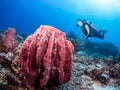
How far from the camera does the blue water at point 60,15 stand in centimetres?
6506

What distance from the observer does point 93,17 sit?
73.8 metres

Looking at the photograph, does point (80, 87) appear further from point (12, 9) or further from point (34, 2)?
point (34, 2)

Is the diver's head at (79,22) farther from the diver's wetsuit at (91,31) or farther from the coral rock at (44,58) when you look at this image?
the coral rock at (44,58)

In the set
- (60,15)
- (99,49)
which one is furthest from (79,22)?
(60,15)

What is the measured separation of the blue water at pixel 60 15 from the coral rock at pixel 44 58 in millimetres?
52621

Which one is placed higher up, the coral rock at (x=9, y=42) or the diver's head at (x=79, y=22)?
the diver's head at (x=79, y=22)

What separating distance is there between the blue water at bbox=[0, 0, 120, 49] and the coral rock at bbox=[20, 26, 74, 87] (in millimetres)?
52621

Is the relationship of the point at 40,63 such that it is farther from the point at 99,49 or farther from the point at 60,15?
the point at 60,15

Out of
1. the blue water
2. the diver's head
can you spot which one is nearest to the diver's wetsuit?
the diver's head

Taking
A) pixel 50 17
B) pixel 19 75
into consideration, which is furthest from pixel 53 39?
pixel 50 17

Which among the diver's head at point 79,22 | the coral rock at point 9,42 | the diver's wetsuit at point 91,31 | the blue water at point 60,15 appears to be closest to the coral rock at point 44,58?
the coral rock at point 9,42

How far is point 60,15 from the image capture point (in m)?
94.2

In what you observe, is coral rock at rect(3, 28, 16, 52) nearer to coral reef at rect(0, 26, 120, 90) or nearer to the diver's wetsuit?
coral reef at rect(0, 26, 120, 90)

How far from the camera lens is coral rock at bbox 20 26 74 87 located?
4473 millimetres
